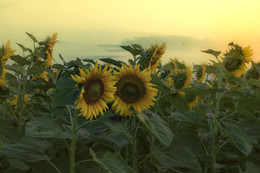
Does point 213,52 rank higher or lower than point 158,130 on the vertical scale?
higher

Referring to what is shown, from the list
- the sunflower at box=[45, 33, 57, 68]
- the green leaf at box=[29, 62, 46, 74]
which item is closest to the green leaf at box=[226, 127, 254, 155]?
the green leaf at box=[29, 62, 46, 74]

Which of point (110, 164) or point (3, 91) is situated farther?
point (3, 91)

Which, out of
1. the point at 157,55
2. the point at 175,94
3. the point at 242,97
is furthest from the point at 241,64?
the point at 175,94

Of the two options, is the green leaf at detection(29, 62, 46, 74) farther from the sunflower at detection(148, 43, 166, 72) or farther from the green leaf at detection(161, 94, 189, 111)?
the green leaf at detection(161, 94, 189, 111)

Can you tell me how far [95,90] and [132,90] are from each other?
0.20 m

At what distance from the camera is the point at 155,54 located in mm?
2148

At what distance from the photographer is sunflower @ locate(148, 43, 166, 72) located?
6.97 feet

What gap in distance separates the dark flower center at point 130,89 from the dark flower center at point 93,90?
112 millimetres

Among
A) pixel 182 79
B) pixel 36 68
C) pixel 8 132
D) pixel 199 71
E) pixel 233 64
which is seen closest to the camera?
pixel 8 132

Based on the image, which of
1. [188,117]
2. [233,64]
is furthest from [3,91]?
[233,64]

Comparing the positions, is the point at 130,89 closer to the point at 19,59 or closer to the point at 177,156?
the point at 177,156

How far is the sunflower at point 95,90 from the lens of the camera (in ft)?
4.32

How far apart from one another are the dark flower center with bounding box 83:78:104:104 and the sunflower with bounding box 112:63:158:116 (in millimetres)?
102

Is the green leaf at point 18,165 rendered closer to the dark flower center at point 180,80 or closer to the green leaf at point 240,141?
the green leaf at point 240,141
